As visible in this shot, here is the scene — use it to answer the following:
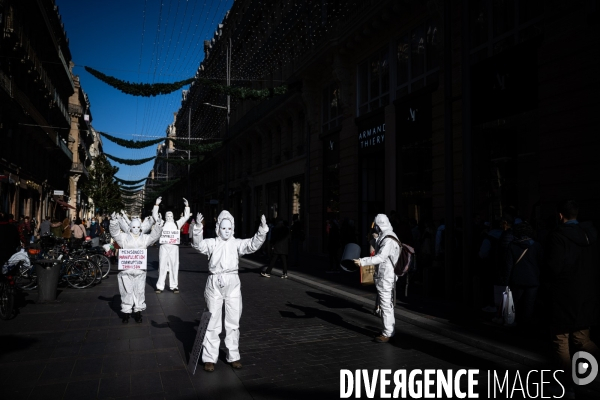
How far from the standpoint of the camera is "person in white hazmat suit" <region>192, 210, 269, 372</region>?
518cm

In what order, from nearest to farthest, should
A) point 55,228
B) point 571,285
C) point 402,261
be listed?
1. point 571,285
2. point 402,261
3. point 55,228

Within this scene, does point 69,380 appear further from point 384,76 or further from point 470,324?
point 384,76

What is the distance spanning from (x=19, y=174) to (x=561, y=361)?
31.5m

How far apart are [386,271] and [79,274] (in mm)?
8505

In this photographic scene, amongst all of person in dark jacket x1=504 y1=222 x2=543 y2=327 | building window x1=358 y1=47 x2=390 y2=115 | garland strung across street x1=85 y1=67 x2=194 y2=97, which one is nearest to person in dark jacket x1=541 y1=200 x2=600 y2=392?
person in dark jacket x1=504 y1=222 x2=543 y2=327

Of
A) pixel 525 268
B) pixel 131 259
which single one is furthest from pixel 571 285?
pixel 131 259

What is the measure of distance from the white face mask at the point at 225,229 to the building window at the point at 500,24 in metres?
8.65

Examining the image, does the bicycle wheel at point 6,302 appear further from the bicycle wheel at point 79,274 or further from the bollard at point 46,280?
the bicycle wheel at point 79,274

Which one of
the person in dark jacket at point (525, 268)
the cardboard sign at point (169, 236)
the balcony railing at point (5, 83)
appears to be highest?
the balcony railing at point (5, 83)

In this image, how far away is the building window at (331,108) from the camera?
68.1ft

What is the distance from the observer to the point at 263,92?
63.1ft

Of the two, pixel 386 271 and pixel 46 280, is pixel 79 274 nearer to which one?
pixel 46 280

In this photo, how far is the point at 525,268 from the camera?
6.57m

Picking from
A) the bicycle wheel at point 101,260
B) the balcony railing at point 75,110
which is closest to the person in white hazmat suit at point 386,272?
the bicycle wheel at point 101,260
